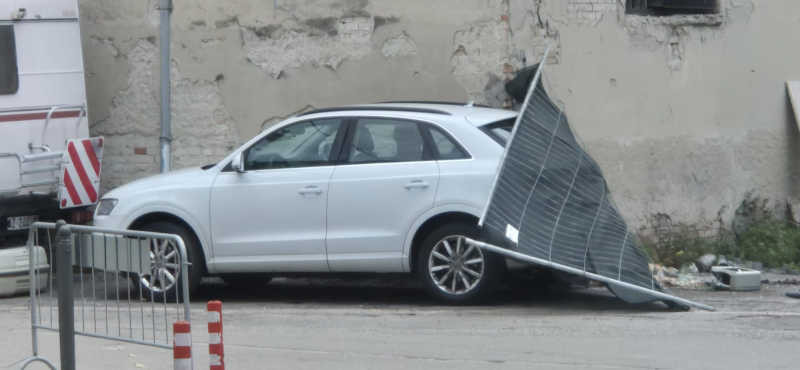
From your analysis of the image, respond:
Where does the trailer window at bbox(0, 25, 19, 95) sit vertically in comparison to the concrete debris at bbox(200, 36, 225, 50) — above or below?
below

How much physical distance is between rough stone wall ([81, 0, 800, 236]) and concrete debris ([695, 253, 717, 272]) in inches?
28.2

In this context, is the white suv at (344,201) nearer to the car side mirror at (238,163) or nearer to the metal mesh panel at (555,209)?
the car side mirror at (238,163)

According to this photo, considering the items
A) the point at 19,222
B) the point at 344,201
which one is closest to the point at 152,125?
the point at 19,222

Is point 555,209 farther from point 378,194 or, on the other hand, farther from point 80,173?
point 80,173

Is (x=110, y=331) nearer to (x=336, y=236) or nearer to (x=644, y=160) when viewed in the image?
(x=336, y=236)

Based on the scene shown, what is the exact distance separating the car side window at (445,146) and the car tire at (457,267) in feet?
1.80

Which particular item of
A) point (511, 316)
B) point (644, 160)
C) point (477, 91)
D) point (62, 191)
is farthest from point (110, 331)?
point (644, 160)

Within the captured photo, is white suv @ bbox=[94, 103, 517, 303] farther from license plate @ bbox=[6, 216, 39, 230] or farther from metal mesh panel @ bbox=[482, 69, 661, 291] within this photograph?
license plate @ bbox=[6, 216, 39, 230]

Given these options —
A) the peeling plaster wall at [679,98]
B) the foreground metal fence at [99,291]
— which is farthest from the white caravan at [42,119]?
the peeling plaster wall at [679,98]

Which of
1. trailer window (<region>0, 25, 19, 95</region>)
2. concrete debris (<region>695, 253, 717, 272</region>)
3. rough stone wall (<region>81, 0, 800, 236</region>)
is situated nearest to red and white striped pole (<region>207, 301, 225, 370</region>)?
trailer window (<region>0, 25, 19, 95</region>)

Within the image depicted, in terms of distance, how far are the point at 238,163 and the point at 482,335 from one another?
274 cm

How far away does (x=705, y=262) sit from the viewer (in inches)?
393

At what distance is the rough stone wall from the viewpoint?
10359 millimetres

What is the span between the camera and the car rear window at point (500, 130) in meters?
7.91
